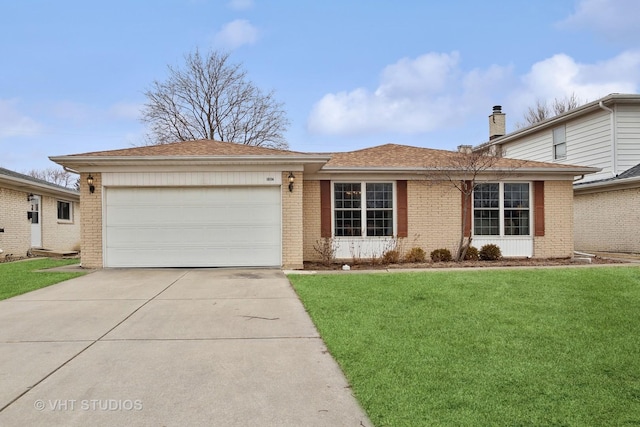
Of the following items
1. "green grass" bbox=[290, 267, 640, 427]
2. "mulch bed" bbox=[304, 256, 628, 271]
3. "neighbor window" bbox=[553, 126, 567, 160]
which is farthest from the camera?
"neighbor window" bbox=[553, 126, 567, 160]

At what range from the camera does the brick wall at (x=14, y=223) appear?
50.7 feet

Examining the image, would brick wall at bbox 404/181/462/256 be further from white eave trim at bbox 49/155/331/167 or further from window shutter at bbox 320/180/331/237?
white eave trim at bbox 49/155/331/167

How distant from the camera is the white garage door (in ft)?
37.2

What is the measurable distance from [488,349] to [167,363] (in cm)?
326

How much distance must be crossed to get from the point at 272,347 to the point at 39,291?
590 centimetres

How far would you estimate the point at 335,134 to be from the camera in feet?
120

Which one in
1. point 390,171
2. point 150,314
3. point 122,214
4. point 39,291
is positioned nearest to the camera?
point 150,314

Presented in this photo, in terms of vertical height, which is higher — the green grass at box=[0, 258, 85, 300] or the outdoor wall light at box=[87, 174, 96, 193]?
the outdoor wall light at box=[87, 174, 96, 193]

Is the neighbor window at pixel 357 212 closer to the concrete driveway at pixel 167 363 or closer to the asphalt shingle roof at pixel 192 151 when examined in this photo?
the asphalt shingle roof at pixel 192 151

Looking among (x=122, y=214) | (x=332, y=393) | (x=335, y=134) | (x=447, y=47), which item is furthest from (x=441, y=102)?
(x=332, y=393)

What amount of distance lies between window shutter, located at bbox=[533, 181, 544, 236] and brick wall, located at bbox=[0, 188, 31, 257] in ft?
59.0

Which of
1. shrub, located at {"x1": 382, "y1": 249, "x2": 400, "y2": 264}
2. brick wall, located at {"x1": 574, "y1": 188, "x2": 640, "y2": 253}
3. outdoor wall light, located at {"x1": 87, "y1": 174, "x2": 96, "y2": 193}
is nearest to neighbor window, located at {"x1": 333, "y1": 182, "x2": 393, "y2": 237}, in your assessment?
shrub, located at {"x1": 382, "y1": 249, "x2": 400, "y2": 264}

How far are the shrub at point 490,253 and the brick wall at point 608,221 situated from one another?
5916 millimetres

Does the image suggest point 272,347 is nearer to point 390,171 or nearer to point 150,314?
point 150,314
